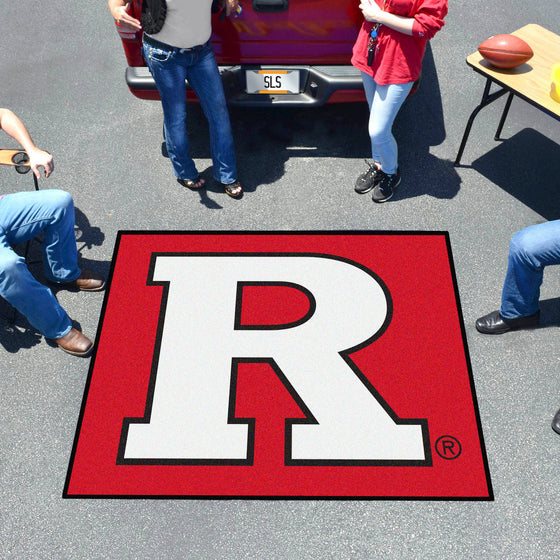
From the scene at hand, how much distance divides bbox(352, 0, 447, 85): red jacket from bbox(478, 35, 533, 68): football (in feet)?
1.55

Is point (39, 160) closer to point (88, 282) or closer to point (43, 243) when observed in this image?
point (43, 243)

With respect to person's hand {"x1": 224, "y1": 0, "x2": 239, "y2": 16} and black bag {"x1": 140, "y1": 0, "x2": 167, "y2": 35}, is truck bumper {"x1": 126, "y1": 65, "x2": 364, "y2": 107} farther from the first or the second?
black bag {"x1": 140, "y1": 0, "x2": 167, "y2": 35}

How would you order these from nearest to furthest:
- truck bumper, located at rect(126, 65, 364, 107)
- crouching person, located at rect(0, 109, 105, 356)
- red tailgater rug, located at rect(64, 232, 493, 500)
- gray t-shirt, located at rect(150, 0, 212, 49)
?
1. red tailgater rug, located at rect(64, 232, 493, 500)
2. crouching person, located at rect(0, 109, 105, 356)
3. gray t-shirt, located at rect(150, 0, 212, 49)
4. truck bumper, located at rect(126, 65, 364, 107)

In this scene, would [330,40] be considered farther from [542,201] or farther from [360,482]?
[360,482]

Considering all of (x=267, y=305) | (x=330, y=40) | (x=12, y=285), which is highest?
(x=330, y=40)

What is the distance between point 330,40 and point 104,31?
8.59 ft

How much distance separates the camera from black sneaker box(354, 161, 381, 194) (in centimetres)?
411

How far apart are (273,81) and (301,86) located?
19 cm

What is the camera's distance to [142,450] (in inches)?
121

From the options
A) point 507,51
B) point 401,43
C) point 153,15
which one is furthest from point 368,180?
point 153,15

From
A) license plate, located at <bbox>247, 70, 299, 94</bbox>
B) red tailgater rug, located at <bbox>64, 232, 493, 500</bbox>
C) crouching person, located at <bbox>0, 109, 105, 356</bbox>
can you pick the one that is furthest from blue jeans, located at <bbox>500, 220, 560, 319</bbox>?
crouching person, located at <bbox>0, 109, 105, 356</bbox>

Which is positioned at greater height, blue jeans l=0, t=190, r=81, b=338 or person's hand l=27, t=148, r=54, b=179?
person's hand l=27, t=148, r=54, b=179

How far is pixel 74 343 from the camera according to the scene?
3359mm

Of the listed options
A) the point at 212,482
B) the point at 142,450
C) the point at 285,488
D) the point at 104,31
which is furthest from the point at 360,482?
the point at 104,31
